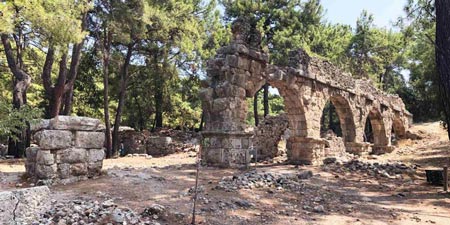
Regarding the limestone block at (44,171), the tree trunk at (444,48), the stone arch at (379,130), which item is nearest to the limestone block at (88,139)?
the limestone block at (44,171)

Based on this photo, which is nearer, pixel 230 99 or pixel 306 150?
pixel 230 99

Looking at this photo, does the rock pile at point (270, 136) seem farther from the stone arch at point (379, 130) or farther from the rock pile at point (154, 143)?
the stone arch at point (379, 130)

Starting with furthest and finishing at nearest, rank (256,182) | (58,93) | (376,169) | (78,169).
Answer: (58,93), (376,169), (256,182), (78,169)

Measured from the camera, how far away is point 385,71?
30578 millimetres

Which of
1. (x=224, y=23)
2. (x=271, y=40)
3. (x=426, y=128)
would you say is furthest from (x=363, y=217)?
(x=426, y=128)

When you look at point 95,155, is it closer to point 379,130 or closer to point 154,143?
point 154,143

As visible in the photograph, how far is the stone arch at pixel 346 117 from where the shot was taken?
1612 centimetres

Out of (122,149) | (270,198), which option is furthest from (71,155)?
(122,149)

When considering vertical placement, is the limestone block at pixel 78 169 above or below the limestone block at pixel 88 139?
below

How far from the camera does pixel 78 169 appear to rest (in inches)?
256

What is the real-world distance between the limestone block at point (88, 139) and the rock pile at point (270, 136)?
418 inches

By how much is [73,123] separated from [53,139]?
0.44 meters

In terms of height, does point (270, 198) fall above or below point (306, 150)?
below

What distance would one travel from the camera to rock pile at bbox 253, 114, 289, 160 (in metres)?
16.7
